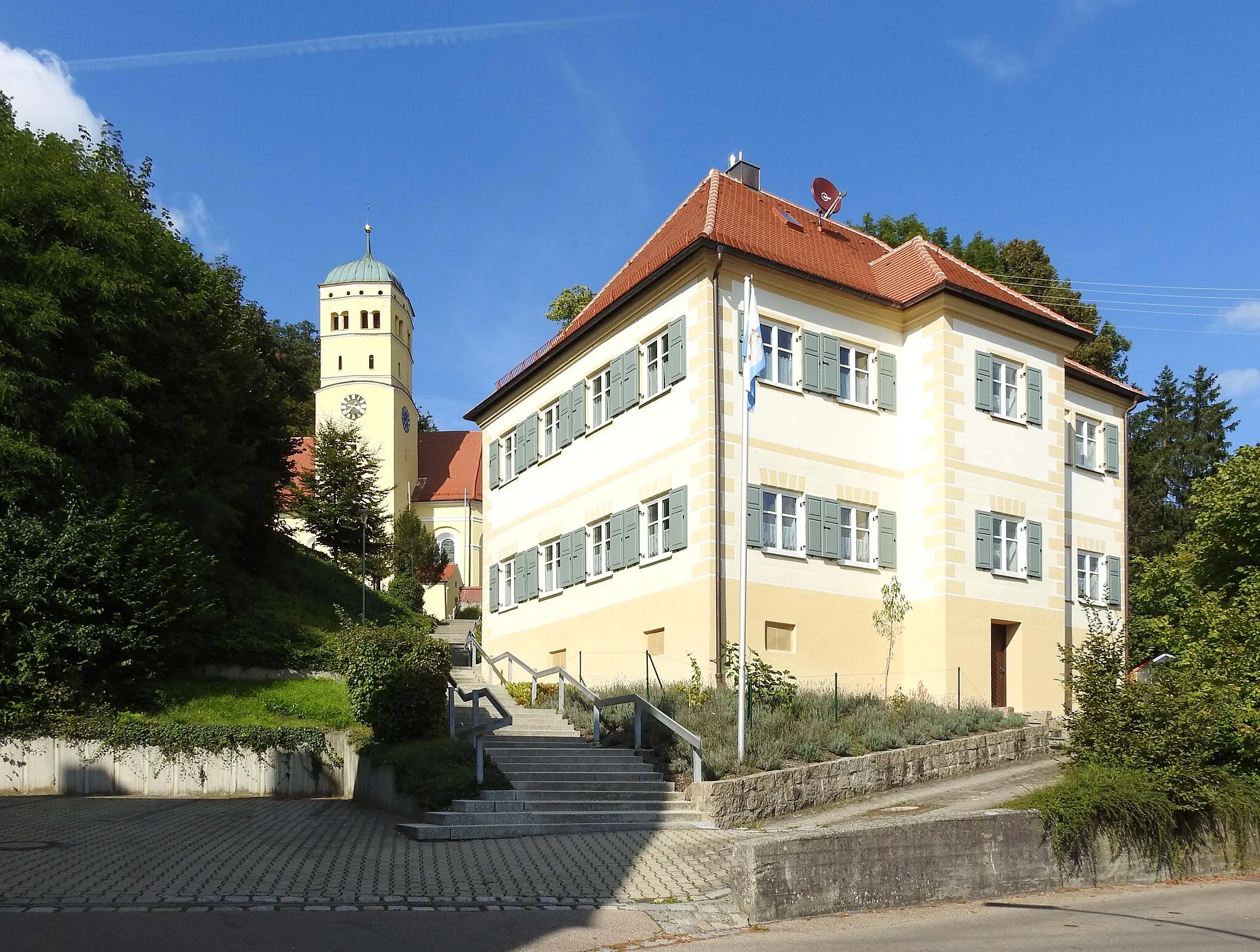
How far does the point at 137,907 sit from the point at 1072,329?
76.6 ft

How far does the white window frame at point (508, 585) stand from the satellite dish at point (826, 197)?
457 inches

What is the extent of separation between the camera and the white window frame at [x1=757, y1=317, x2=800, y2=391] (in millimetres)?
23734

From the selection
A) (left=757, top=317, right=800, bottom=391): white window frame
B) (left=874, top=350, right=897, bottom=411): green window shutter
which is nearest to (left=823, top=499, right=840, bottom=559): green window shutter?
(left=757, top=317, right=800, bottom=391): white window frame

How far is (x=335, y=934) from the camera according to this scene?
9.21 meters

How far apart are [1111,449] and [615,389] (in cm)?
1319

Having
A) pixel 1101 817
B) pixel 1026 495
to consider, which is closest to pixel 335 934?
pixel 1101 817

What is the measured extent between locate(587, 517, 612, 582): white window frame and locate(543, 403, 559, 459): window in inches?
111

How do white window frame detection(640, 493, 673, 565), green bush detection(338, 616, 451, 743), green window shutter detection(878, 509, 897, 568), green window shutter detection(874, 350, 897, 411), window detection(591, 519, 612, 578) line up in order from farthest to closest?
window detection(591, 519, 612, 578), green window shutter detection(874, 350, 897, 411), green window shutter detection(878, 509, 897, 568), white window frame detection(640, 493, 673, 565), green bush detection(338, 616, 451, 743)

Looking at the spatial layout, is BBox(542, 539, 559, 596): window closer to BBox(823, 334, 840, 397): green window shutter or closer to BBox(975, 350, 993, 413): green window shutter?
BBox(823, 334, 840, 397): green window shutter

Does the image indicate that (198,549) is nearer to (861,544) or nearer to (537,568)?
(537,568)

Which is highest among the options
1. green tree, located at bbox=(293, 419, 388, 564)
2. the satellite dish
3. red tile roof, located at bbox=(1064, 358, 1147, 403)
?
the satellite dish

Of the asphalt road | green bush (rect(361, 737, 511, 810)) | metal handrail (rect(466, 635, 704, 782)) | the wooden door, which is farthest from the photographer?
the wooden door

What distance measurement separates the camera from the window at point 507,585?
31.0 m

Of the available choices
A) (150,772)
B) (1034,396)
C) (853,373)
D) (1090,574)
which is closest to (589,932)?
(150,772)
